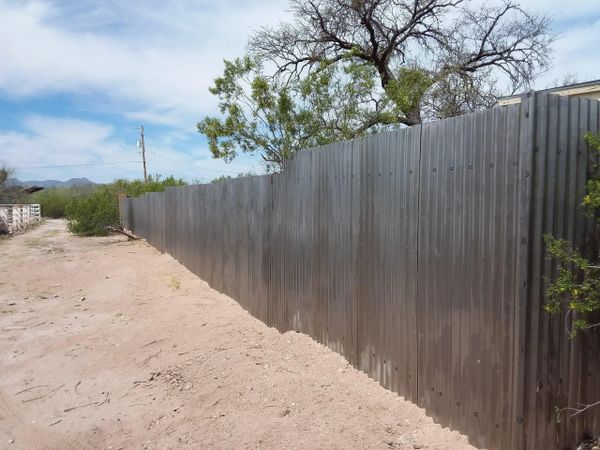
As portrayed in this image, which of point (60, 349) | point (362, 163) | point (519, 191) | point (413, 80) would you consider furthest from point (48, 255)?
point (519, 191)

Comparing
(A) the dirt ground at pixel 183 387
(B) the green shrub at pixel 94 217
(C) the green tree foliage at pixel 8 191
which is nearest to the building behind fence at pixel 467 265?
(A) the dirt ground at pixel 183 387

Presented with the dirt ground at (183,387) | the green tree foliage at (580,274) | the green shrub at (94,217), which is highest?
the green tree foliage at (580,274)

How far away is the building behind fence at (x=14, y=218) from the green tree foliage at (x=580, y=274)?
99.5 ft

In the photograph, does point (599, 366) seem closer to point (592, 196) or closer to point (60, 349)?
point (592, 196)

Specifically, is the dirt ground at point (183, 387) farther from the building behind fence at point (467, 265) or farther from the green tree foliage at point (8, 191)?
the green tree foliage at point (8, 191)

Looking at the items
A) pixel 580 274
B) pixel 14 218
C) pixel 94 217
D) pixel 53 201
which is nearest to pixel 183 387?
pixel 580 274

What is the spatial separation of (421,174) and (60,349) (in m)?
5.28

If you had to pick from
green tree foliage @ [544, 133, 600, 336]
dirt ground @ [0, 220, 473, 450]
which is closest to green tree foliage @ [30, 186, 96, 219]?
dirt ground @ [0, 220, 473, 450]

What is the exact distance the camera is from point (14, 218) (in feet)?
99.7

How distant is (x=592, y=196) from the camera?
8.43ft

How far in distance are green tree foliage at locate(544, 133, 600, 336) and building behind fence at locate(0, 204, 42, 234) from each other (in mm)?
30312

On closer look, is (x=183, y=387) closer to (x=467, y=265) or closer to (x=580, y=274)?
(x=467, y=265)

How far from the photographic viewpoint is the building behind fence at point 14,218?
27.6 meters

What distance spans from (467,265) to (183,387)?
300 centimetres
